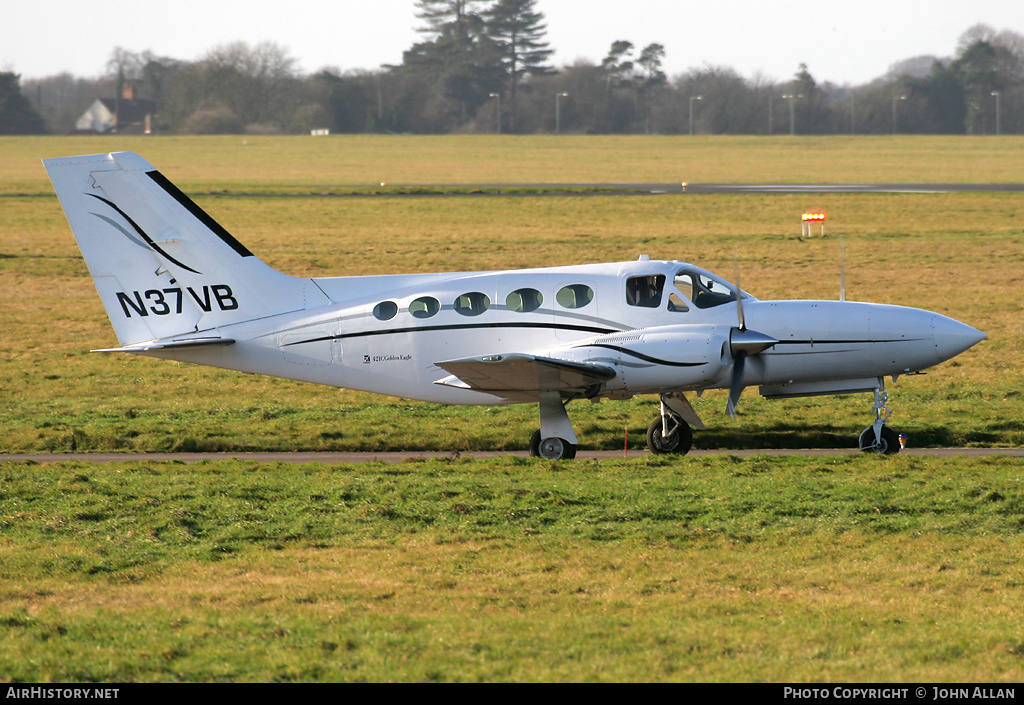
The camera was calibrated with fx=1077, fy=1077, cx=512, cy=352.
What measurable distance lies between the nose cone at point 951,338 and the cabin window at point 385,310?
8.39 metres

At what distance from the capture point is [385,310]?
17594mm

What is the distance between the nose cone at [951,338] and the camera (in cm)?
1609

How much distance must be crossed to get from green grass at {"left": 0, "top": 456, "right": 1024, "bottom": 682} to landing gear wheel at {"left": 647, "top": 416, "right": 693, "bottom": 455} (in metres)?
1.33

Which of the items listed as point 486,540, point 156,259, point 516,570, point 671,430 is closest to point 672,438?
point 671,430

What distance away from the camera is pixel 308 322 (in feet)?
58.5

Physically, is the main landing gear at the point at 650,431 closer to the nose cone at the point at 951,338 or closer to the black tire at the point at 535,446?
the black tire at the point at 535,446

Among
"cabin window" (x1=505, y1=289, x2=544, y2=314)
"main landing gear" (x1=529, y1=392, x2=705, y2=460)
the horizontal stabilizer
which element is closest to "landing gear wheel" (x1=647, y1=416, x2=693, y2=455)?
"main landing gear" (x1=529, y1=392, x2=705, y2=460)

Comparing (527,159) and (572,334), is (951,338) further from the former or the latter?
(527,159)

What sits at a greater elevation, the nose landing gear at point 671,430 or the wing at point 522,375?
the wing at point 522,375

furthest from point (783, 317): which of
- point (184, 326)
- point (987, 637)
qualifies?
point (184, 326)

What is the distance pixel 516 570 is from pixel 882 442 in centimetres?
762

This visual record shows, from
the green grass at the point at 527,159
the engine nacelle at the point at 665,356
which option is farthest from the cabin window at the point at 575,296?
the green grass at the point at 527,159

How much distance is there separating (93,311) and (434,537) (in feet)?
82.0

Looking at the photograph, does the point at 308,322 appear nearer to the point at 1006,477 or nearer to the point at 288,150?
the point at 1006,477
